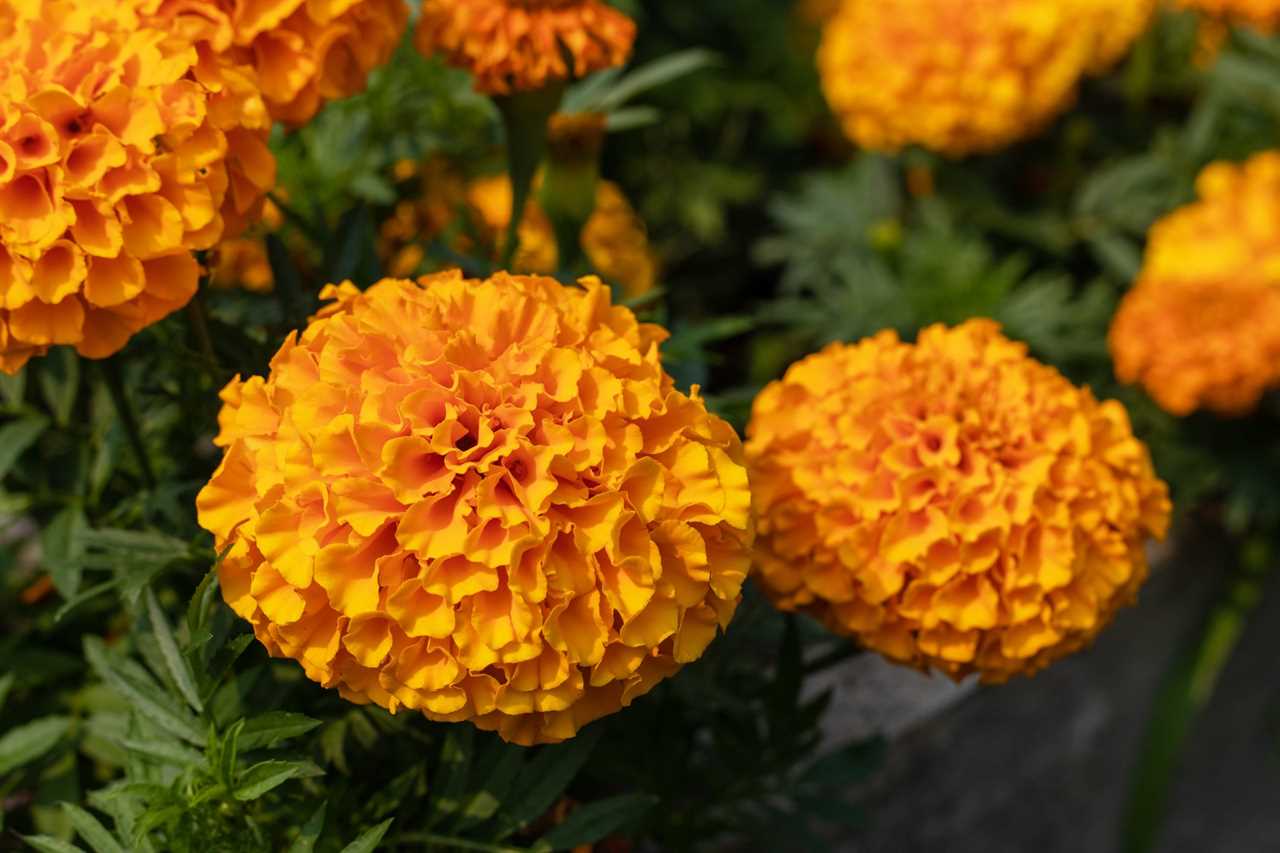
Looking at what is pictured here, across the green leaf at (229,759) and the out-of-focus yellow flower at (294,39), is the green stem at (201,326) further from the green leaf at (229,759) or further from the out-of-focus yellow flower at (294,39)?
the green leaf at (229,759)

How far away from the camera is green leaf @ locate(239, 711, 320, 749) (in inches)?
28.3

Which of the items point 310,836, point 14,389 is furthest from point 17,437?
point 310,836

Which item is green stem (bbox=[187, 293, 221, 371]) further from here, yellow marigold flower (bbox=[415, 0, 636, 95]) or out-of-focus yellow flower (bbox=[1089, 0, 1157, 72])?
out-of-focus yellow flower (bbox=[1089, 0, 1157, 72])

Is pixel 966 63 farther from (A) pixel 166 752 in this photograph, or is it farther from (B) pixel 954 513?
(A) pixel 166 752

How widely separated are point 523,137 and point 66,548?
0.49 metres

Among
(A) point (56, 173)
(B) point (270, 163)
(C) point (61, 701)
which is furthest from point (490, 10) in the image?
(C) point (61, 701)

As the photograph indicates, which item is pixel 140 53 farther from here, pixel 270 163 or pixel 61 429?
pixel 61 429

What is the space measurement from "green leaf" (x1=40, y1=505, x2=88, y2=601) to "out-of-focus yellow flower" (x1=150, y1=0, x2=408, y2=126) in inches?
13.7

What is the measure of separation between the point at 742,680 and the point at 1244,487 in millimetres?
940

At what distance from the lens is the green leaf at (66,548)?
2.90 ft

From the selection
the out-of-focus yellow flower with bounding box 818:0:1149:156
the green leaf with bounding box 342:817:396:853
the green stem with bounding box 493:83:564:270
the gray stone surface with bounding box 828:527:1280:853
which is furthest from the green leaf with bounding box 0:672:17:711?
the out-of-focus yellow flower with bounding box 818:0:1149:156

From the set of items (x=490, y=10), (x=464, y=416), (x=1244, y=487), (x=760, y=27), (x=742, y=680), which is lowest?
(x=1244, y=487)

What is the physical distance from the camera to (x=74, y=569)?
0.90m

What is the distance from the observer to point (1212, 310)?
1505 millimetres
